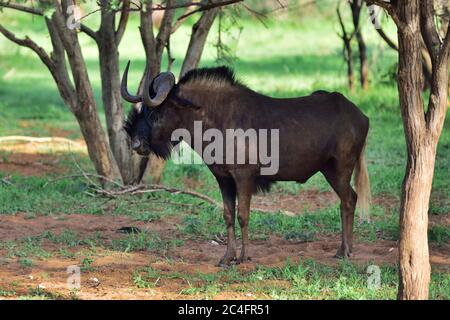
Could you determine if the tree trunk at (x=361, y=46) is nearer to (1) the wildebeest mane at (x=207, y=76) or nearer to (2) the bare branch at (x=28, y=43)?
(2) the bare branch at (x=28, y=43)

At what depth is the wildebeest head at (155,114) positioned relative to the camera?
837 centimetres

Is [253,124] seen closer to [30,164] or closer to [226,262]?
[226,262]

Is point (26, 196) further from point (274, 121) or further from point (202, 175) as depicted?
point (274, 121)

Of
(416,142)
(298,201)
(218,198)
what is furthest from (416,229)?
(218,198)

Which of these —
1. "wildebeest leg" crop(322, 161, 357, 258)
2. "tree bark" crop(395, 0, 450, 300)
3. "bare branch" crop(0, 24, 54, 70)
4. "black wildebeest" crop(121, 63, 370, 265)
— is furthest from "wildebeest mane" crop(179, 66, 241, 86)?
"bare branch" crop(0, 24, 54, 70)

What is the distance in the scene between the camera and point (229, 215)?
8469mm

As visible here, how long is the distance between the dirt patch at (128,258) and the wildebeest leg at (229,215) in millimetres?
141

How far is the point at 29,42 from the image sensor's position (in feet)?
35.2

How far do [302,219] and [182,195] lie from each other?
6.20 feet

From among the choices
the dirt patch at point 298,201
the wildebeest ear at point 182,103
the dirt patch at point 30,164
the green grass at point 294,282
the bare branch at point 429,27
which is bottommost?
the green grass at point 294,282

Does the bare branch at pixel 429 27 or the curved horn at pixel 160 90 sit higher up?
the bare branch at pixel 429 27


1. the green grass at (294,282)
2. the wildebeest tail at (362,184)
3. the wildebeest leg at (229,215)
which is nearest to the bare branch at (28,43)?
the wildebeest leg at (229,215)
